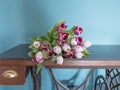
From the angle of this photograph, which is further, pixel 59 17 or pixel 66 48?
pixel 59 17

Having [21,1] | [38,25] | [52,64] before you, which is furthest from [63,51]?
[21,1]

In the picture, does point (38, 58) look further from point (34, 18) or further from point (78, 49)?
point (34, 18)

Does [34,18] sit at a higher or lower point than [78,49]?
higher

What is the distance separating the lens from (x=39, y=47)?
0.96 m

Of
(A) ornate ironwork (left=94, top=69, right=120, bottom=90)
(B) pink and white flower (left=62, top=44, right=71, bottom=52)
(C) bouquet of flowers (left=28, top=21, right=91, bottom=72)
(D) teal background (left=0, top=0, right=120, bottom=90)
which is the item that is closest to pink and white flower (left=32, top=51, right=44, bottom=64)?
(C) bouquet of flowers (left=28, top=21, right=91, bottom=72)

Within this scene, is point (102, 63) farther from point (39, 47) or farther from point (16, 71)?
point (16, 71)

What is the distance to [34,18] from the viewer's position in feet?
5.06

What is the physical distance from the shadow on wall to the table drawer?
0.62 m

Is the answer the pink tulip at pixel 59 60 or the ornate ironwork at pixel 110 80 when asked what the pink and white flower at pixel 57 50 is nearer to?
the pink tulip at pixel 59 60

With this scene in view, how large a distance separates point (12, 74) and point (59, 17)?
2.37 feet

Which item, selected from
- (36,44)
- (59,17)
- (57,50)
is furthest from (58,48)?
(59,17)

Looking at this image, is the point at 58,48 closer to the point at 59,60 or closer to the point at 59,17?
the point at 59,60

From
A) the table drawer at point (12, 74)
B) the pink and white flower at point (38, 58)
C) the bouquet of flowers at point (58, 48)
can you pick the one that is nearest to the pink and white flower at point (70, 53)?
the bouquet of flowers at point (58, 48)

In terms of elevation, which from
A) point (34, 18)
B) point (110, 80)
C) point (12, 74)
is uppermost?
point (34, 18)
